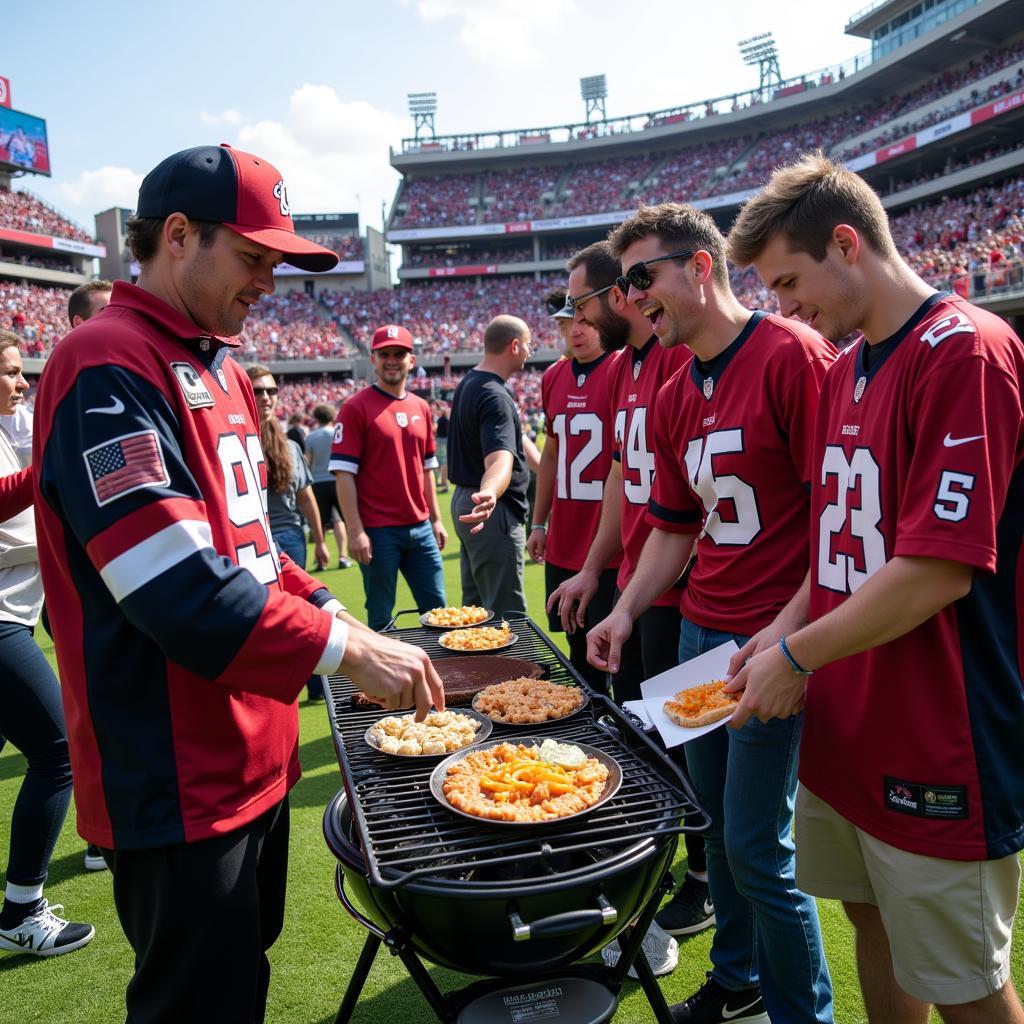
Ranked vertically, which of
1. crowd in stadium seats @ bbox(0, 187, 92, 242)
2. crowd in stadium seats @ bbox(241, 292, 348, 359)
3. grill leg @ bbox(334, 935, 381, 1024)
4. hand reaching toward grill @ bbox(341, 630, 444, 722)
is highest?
crowd in stadium seats @ bbox(0, 187, 92, 242)

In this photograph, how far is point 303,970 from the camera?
329 cm

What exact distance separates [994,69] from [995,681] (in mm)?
43977

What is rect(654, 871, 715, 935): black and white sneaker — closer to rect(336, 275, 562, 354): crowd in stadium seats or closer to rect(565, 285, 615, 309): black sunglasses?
rect(565, 285, 615, 309): black sunglasses

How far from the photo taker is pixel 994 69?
35500 millimetres

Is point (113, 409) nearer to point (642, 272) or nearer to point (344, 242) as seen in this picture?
point (642, 272)

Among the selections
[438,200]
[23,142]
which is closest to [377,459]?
[23,142]

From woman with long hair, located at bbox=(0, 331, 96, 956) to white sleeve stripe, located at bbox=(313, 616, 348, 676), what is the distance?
7.43 feet

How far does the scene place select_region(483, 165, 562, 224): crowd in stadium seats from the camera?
2264 inches

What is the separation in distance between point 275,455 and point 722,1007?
4.96 m

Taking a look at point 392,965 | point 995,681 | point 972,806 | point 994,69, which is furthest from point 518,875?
point 994,69

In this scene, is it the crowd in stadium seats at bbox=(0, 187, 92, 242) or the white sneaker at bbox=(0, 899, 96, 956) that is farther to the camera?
the crowd in stadium seats at bbox=(0, 187, 92, 242)

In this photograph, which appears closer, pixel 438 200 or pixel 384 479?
pixel 384 479

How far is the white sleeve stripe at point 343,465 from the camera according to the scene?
6.32 meters

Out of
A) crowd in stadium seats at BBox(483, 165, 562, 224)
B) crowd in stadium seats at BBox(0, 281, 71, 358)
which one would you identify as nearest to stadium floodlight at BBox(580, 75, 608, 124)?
crowd in stadium seats at BBox(483, 165, 562, 224)
